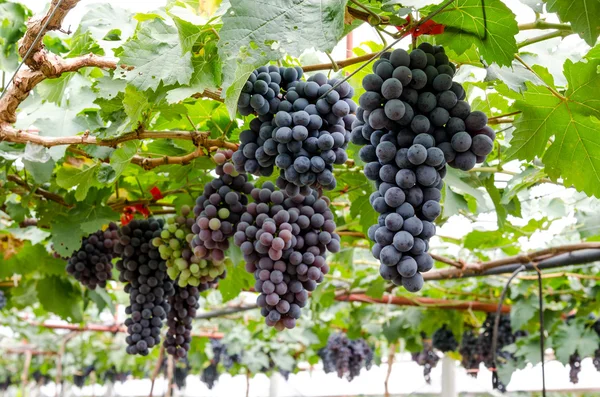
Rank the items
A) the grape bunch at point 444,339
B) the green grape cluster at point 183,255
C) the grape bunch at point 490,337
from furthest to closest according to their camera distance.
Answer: the grape bunch at point 444,339, the grape bunch at point 490,337, the green grape cluster at point 183,255

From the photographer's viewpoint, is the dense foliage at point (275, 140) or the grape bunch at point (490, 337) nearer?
the dense foliage at point (275, 140)

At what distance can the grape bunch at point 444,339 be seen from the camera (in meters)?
5.85

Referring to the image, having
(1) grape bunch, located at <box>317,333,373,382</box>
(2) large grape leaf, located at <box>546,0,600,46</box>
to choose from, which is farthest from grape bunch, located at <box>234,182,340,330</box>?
(1) grape bunch, located at <box>317,333,373,382</box>

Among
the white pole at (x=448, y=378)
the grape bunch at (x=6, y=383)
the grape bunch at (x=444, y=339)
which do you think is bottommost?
the grape bunch at (x=6, y=383)

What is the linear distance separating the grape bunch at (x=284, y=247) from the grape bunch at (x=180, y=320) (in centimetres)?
84

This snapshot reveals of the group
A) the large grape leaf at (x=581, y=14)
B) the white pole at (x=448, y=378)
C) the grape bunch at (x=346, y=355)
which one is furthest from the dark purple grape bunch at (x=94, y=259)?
the white pole at (x=448, y=378)

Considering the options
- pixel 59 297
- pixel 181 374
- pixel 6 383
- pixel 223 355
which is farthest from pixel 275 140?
pixel 6 383

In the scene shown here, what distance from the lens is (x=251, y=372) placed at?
28.0 feet

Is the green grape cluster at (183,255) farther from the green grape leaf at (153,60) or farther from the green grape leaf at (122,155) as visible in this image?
the green grape leaf at (153,60)

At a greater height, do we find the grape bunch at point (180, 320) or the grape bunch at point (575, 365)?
the grape bunch at point (180, 320)

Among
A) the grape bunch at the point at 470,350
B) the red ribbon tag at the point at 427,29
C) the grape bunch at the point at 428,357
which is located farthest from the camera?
the grape bunch at the point at 428,357

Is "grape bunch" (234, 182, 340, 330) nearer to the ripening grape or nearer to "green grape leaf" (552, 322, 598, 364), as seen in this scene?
the ripening grape

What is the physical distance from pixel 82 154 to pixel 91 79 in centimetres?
30

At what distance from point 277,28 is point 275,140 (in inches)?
12.7
